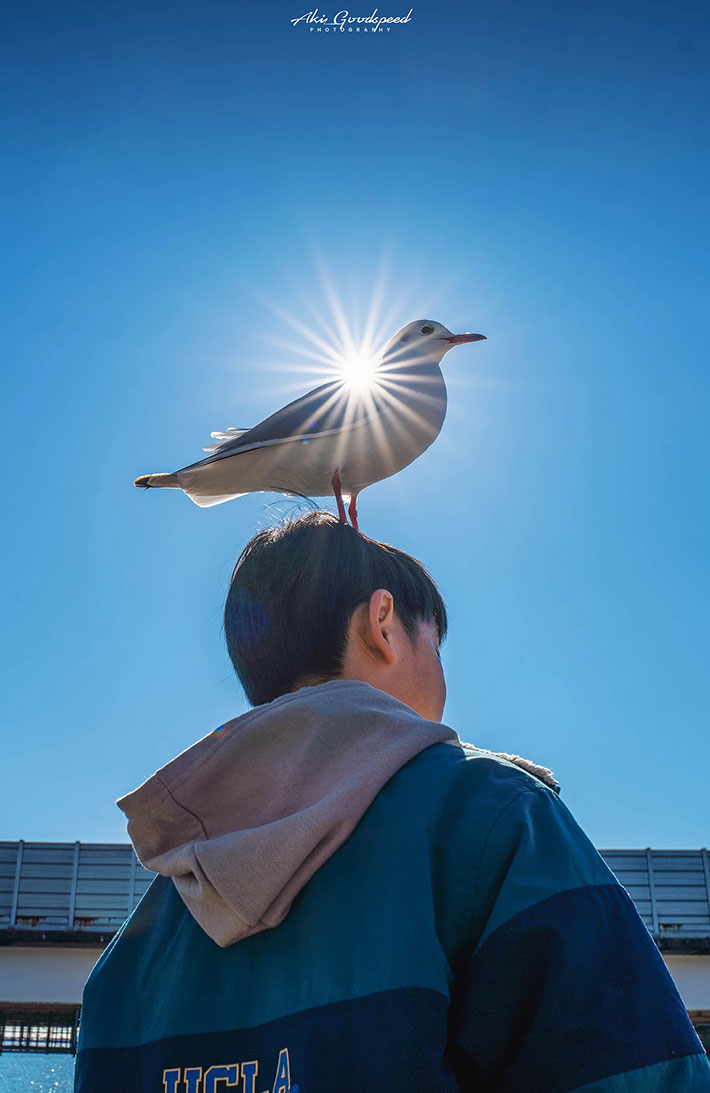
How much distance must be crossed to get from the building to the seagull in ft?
31.1

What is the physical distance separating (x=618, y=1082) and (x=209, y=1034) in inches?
24.6

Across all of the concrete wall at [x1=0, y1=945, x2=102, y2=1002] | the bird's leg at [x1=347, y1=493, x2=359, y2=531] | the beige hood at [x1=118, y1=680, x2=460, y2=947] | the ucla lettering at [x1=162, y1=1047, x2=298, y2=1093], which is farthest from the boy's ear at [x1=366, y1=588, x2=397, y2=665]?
the concrete wall at [x1=0, y1=945, x2=102, y2=1002]

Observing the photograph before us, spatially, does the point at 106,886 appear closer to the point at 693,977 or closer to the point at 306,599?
the point at 693,977

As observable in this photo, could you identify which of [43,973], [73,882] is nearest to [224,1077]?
[73,882]

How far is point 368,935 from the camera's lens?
1171 mm

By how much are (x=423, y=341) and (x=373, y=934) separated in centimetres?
609

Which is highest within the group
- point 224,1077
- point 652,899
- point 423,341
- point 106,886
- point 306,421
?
point 423,341

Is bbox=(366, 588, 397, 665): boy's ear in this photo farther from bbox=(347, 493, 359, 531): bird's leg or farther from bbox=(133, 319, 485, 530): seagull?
bbox=(133, 319, 485, 530): seagull

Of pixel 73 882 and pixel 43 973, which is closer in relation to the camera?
pixel 73 882

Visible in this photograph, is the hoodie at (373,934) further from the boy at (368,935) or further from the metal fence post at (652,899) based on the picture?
the metal fence post at (652,899)

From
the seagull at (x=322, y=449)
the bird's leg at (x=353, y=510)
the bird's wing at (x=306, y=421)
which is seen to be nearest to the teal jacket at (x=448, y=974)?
the bird's leg at (x=353, y=510)

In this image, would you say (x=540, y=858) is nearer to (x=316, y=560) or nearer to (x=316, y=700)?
(x=316, y=700)

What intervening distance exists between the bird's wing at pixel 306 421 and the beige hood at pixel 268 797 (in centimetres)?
382

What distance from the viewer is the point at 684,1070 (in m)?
1.02
